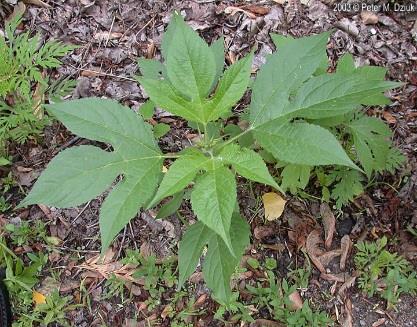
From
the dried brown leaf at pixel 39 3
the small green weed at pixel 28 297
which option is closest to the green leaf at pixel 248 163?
the small green weed at pixel 28 297

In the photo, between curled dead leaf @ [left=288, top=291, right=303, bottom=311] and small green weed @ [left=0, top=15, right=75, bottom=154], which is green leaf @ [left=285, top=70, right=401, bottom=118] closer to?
curled dead leaf @ [left=288, top=291, right=303, bottom=311]

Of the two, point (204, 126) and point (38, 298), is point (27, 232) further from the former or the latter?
point (204, 126)

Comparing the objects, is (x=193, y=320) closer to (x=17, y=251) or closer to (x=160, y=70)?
(x=17, y=251)

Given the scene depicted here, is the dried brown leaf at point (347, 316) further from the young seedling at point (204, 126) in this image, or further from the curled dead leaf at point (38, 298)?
the curled dead leaf at point (38, 298)

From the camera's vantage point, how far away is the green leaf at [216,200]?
1645mm

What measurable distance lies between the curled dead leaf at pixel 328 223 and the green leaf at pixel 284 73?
1541mm

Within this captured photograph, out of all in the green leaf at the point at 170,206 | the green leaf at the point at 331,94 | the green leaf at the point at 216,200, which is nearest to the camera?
the green leaf at the point at 216,200

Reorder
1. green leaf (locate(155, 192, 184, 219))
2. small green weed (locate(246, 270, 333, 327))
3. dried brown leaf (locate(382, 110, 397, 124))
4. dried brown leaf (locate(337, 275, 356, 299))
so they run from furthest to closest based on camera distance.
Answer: dried brown leaf (locate(382, 110, 397, 124)) < dried brown leaf (locate(337, 275, 356, 299)) < small green weed (locate(246, 270, 333, 327)) < green leaf (locate(155, 192, 184, 219))

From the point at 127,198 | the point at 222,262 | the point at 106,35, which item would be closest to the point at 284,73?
the point at 127,198

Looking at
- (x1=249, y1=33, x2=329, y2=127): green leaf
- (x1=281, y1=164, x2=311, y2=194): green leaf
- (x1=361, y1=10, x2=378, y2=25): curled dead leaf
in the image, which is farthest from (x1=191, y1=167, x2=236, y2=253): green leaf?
(x1=361, y1=10, x2=378, y2=25): curled dead leaf

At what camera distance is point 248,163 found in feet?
6.07

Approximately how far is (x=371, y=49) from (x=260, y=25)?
90 centimetres

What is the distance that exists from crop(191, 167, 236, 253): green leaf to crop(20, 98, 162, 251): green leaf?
284mm

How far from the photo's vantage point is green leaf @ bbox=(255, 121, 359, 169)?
5.99 feet
